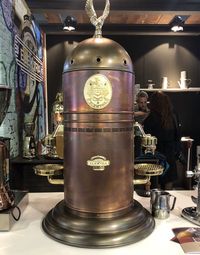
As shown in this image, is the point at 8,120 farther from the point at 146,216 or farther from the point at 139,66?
the point at 139,66

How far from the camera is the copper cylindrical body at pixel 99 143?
923mm

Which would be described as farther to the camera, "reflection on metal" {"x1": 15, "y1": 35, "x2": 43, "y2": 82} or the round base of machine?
"reflection on metal" {"x1": 15, "y1": 35, "x2": 43, "y2": 82}

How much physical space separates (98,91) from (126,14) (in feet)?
9.59

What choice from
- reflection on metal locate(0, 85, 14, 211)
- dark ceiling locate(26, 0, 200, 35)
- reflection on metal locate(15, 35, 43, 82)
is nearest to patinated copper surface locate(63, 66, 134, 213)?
reflection on metal locate(0, 85, 14, 211)

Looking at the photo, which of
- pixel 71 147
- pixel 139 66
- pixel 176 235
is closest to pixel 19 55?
pixel 71 147

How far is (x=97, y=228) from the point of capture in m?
0.90

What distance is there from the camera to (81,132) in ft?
3.08

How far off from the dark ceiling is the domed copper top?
2407mm

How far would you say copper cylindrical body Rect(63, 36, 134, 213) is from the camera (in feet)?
3.03

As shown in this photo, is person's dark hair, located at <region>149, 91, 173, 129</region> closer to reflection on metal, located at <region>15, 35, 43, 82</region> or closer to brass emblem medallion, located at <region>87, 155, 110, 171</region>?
reflection on metal, located at <region>15, 35, 43, 82</region>

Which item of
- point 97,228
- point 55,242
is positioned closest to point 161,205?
point 97,228

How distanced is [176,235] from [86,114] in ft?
1.63

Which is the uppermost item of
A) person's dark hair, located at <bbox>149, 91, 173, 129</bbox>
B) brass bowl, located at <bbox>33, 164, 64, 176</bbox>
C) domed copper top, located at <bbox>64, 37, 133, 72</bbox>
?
domed copper top, located at <bbox>64, 37, 133, 72</bbox>

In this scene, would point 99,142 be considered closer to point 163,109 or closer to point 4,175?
point 4,175
